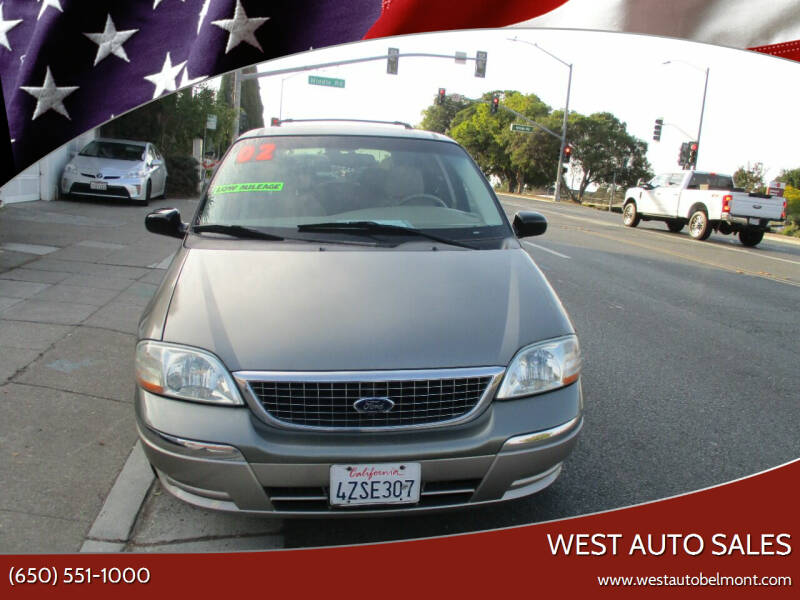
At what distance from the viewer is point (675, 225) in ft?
69.6

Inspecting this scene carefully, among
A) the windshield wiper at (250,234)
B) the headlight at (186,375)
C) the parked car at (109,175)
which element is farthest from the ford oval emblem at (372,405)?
the parked car at (109,175)

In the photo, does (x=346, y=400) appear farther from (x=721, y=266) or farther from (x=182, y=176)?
(x=182, y=176)

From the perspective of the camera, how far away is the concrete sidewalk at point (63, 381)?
2867 millimetres

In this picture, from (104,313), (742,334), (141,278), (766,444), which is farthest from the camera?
(141,278)

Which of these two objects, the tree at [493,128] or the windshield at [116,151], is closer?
the tree at [493,128]

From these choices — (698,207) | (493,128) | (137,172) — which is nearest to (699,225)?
(698,207)

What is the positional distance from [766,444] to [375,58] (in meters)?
3.50

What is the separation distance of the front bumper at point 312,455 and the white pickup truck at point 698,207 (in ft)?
45.9

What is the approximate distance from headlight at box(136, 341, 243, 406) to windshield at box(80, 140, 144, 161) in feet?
34.0

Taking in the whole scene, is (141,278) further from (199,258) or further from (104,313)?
(199,258)

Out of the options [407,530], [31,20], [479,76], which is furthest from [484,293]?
[31,20]

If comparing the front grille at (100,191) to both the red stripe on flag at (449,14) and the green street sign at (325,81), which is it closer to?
the green street sign at (325,81)

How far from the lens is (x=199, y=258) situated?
3.02m

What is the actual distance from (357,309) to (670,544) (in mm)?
1309
